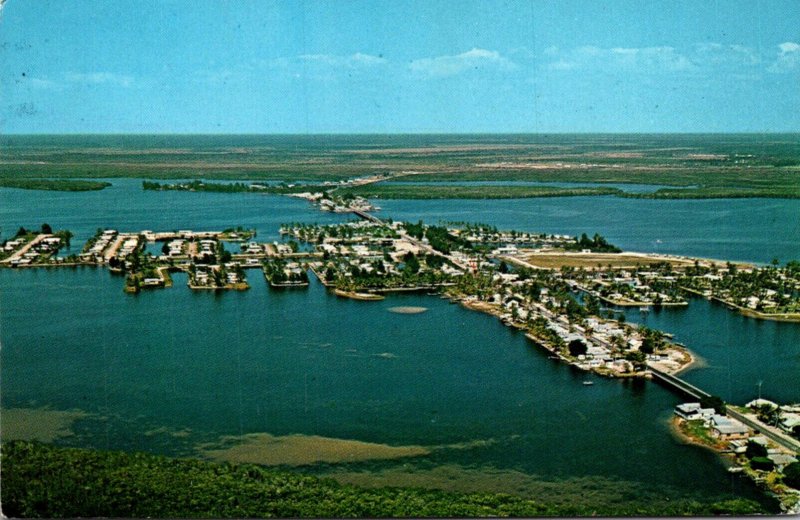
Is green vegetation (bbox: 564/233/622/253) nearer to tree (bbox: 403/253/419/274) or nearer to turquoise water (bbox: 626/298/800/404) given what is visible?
tree (bbox: 403/253/419/274)

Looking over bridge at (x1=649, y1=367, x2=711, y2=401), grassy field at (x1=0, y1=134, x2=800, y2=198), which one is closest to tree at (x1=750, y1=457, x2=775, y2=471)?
bridge at (x1=649, y1=367, x2=711, y2=401)

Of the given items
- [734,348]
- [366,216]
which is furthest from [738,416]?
[366,216]

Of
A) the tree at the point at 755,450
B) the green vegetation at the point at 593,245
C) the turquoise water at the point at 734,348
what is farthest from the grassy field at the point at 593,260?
the tree at the point at 755,450

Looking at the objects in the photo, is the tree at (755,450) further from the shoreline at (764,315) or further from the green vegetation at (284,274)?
the green vegetation at (284,274)

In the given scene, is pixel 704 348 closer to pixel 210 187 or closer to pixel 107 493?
pixel 107 493

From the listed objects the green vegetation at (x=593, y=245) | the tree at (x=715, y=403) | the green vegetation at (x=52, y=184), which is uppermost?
the green vegetation at (x=52, y=184)

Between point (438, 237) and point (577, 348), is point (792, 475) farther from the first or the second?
point (438, 237)

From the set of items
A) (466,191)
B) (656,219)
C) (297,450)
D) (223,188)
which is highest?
(223,188)
